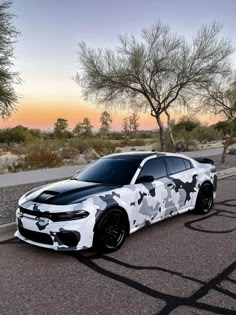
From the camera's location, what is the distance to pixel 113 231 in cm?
494

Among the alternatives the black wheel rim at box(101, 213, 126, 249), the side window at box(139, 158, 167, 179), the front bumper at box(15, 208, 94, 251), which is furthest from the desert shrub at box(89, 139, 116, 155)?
the front bumper at box(15, 208, 94, 251)

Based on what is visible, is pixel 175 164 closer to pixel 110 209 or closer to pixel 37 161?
pixel 110 209

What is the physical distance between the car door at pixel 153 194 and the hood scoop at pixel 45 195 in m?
1.37

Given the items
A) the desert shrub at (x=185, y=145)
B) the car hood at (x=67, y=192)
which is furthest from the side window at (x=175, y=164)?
the desert shrub at (x=185, y=145)

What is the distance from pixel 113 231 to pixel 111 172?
1307 mm

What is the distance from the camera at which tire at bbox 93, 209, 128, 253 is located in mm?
4723

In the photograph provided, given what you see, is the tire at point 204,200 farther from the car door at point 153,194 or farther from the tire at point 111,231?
the tire at point 111,231

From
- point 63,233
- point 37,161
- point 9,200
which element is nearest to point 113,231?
point 63,233

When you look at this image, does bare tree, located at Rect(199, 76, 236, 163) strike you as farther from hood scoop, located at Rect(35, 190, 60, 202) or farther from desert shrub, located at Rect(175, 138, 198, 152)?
hood scoop, located at Rect(35, 190, 60, 202)

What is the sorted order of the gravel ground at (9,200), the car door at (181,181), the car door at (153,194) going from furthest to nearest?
the gravel ground at (9,200) → the car door at (181,181) → the car door at (153,194)

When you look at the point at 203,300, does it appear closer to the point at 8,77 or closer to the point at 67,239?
the point at 67,239

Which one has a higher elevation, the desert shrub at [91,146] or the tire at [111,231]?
the desert shrub at [91,146]

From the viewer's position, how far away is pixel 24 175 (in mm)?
13062

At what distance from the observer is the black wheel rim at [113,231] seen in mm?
4805
